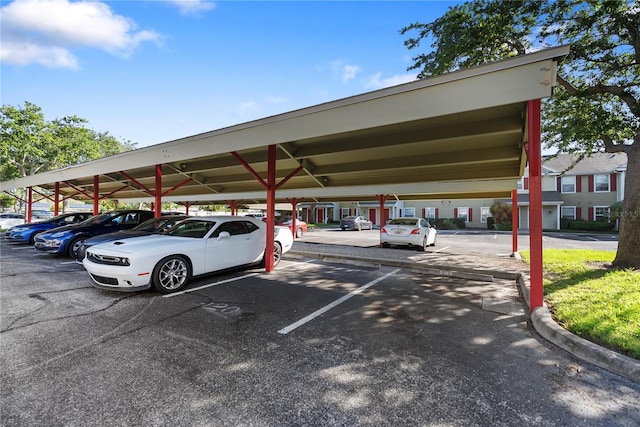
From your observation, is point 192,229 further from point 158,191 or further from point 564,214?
point 564,214

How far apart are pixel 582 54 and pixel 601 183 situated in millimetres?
25852

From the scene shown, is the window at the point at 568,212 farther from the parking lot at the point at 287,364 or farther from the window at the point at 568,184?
the parking lot at the point at 287,364

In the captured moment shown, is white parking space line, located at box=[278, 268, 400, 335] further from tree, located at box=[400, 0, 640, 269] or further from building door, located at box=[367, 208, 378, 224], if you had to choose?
building door, located at box=[367, 208, 378, 224]

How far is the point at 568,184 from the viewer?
27.4 metres

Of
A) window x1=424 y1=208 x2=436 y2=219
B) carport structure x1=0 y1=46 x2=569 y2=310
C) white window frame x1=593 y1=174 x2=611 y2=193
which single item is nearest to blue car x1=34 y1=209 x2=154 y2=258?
carport structure x1=0 y1=46 x2=569 y2=310

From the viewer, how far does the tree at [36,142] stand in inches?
710

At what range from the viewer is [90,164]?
11.4 metres

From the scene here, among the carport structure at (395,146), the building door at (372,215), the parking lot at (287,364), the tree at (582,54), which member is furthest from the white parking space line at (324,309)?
the building door at (372,215)

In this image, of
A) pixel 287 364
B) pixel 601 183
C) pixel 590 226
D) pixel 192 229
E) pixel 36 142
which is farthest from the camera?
pixel 601 183

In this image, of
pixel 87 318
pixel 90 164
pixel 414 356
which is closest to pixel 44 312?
pixel 87 318

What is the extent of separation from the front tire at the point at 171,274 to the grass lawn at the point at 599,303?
5941 mm

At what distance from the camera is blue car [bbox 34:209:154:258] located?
8766 millimetres

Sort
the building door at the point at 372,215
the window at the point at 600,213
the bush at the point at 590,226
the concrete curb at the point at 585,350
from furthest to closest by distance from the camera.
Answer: the building door at the point at 372,215 < the window at the point at 600,213 < the bush at the point at 590,226 < the concrete curb at the point at 585,350

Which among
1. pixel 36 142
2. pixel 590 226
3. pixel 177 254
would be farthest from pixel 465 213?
pixel 36 142
